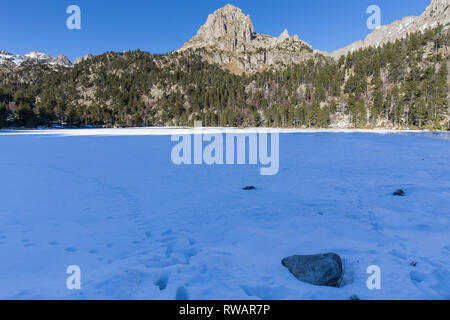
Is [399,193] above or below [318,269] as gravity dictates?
above

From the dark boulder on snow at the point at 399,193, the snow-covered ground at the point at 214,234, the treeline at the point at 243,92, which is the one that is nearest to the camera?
the snow-covered ground at the point at 214,234

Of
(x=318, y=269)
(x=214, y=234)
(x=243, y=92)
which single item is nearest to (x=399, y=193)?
(x=318, y=269)

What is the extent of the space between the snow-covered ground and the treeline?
262 ft

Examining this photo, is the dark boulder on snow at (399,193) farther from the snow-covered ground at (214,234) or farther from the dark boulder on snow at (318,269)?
the dark boulder on snow at (318,269)

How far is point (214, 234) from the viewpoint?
604cm

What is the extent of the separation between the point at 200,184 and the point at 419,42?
14754 centimetres

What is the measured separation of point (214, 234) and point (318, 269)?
2.83m

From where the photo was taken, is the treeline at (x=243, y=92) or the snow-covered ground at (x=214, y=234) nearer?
the snow-covered ground at (x=214, y=234)

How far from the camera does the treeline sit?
79750 mm

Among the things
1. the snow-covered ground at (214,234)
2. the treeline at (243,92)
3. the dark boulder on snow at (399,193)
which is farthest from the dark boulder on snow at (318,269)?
the treeline at (243,92)

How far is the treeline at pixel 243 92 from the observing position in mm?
79750

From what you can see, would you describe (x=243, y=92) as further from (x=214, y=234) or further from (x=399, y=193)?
(x=214, y=234)

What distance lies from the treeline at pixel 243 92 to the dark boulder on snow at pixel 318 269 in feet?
278
